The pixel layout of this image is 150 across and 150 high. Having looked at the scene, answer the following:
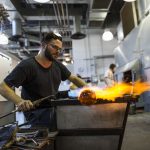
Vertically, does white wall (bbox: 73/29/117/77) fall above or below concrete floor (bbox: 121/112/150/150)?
above

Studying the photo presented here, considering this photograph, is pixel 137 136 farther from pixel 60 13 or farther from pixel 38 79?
pixel 60 13

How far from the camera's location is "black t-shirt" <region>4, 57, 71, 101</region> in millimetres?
2049

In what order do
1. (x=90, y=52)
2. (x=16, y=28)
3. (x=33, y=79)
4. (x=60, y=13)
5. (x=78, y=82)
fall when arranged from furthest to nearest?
1. (x=90, y=52)
2. (x=16, y=28)
3. (x=60, y=13)
4. (x=78, y=82)
5. (x=33, y=79)

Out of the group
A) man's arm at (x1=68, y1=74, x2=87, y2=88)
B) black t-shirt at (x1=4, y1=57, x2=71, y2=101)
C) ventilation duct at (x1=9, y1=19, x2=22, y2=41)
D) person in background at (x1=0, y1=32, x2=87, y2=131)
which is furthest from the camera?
ventilation duct at (x1=9, y1=19, x2=22, y2=41)

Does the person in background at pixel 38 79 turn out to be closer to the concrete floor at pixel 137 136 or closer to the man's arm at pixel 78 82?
the man's arm at pixel 78 82

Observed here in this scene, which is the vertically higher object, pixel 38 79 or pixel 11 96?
pixel 38 79

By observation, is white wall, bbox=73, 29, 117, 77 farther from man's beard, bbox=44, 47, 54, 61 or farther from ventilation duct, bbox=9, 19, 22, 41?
man's beard, bbox=44, 47, 54, 61

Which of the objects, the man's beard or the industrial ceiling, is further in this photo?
the industrial ceiling

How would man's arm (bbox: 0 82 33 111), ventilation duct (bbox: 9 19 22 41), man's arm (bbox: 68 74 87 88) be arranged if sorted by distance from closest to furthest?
man's arm (bbox: 0 82 33 111) → man's arm (bbox: 68 74 87 88) → ventilation duct (bbox: 9 19 22 41)

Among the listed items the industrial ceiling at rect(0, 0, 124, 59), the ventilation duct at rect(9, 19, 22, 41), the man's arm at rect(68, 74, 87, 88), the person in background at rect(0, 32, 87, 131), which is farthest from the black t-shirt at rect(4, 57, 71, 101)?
the ventilation duct at rect(9, 19, 22, 41)

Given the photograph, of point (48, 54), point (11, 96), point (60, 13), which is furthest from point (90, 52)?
point (11, 96)

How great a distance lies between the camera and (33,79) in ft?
7.13

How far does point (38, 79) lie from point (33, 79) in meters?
0.04

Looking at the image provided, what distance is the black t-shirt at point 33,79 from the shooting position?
2.05 m
